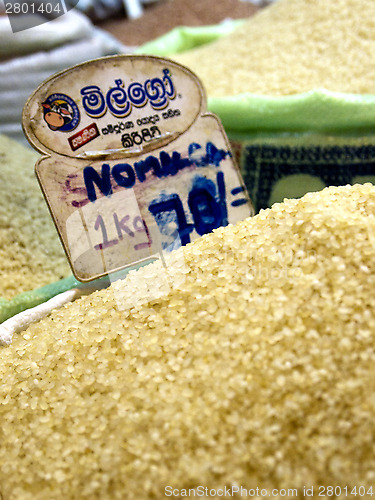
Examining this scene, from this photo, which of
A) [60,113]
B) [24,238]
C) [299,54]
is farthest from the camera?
[299,54]

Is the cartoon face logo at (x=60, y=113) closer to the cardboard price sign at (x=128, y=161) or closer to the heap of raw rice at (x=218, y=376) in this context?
the cardboard price sign at (x=128, y=161)

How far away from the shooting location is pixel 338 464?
44cm

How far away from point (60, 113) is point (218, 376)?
1.41 ft

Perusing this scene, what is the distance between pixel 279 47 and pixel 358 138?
1.32 feet

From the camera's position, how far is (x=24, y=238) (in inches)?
32.3

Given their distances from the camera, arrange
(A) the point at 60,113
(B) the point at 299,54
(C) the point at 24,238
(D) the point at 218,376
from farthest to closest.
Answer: (B) the point at 299,54
(C) the point at 24,238
(A) the point at 60,113
(D) the point at 218,376

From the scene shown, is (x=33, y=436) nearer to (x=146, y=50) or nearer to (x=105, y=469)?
(x=105, y=469)

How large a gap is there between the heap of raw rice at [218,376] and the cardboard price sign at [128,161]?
106 millimetres

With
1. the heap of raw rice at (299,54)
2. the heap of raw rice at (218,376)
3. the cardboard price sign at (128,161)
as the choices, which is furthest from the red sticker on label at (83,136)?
the heap of raw rice at (299,54)

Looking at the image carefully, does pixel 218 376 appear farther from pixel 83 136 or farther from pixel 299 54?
pixel 299 54

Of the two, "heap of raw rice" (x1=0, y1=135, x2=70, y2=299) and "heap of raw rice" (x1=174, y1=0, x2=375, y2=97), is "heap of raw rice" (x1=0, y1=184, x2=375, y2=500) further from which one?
"heap of raw rice" (x1=174, y1=0, x2=375, y2=97)

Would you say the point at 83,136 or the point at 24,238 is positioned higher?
the point at 83,136

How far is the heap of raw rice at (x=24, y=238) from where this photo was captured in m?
0.78

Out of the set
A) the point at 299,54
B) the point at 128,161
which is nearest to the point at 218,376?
the point at 128,161
